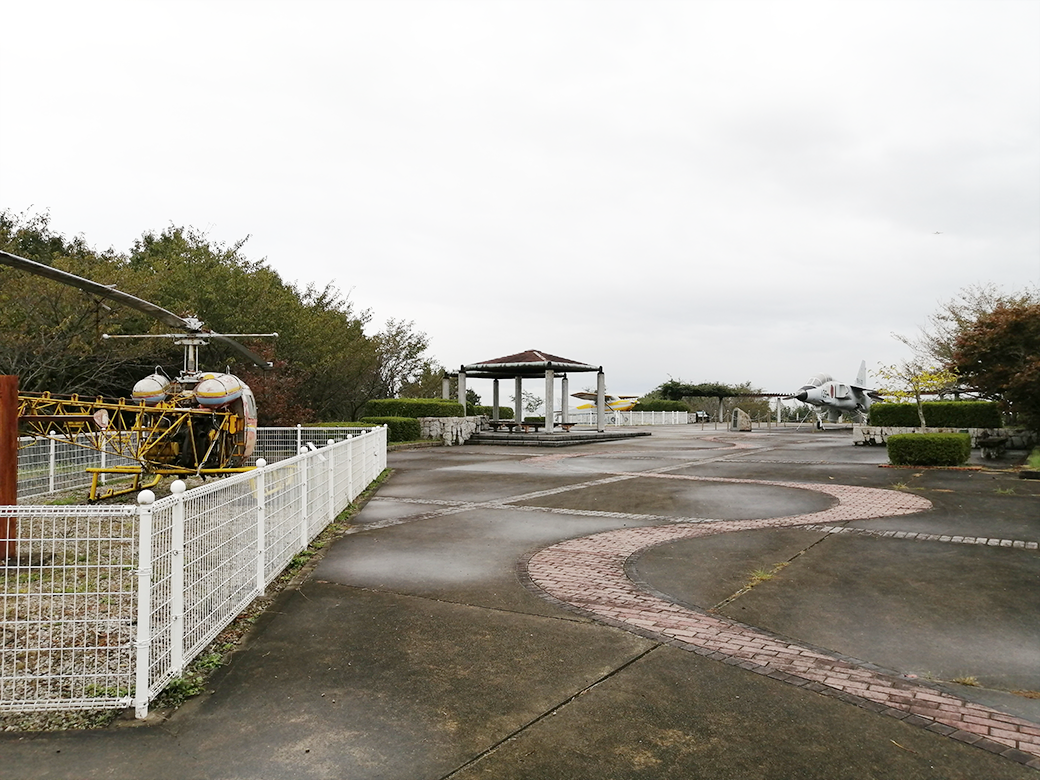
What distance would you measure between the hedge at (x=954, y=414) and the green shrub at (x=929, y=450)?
6527 millimetres

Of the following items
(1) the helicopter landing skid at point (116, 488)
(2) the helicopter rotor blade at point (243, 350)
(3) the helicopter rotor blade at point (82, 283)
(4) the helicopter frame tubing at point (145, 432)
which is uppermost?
(3) the helicopter rotor blade at point (82, 283)

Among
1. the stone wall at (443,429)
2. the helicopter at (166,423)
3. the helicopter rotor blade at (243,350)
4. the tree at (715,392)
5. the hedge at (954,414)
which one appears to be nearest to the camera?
the helicopter at (166,423)

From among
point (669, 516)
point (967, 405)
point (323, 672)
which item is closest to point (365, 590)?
point (323, 672)

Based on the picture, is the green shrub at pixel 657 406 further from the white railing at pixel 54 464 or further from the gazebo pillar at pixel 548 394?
the white railing at pixel 54 464

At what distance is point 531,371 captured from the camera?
97.0 ft

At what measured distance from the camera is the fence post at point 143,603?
3.42 metres

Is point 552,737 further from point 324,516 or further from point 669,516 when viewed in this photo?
point 669,516

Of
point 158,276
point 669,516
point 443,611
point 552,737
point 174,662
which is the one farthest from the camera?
point 158,276

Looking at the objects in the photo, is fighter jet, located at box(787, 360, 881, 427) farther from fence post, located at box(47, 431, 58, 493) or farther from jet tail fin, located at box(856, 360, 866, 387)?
fence post, located at box(47, 431, 58, 493)

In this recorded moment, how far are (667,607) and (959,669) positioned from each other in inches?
76.0

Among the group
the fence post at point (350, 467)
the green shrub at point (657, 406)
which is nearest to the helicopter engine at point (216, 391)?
the fence post at point (350, 467)

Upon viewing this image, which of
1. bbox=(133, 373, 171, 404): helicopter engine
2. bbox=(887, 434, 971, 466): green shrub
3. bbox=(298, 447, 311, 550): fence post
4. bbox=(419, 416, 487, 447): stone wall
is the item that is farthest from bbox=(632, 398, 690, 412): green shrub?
bbox=(298, 447, 311, 550): fence post

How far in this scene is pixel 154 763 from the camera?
3064 mm

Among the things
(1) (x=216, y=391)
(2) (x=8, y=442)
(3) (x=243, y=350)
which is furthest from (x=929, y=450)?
(2) (x=8, y=442)
